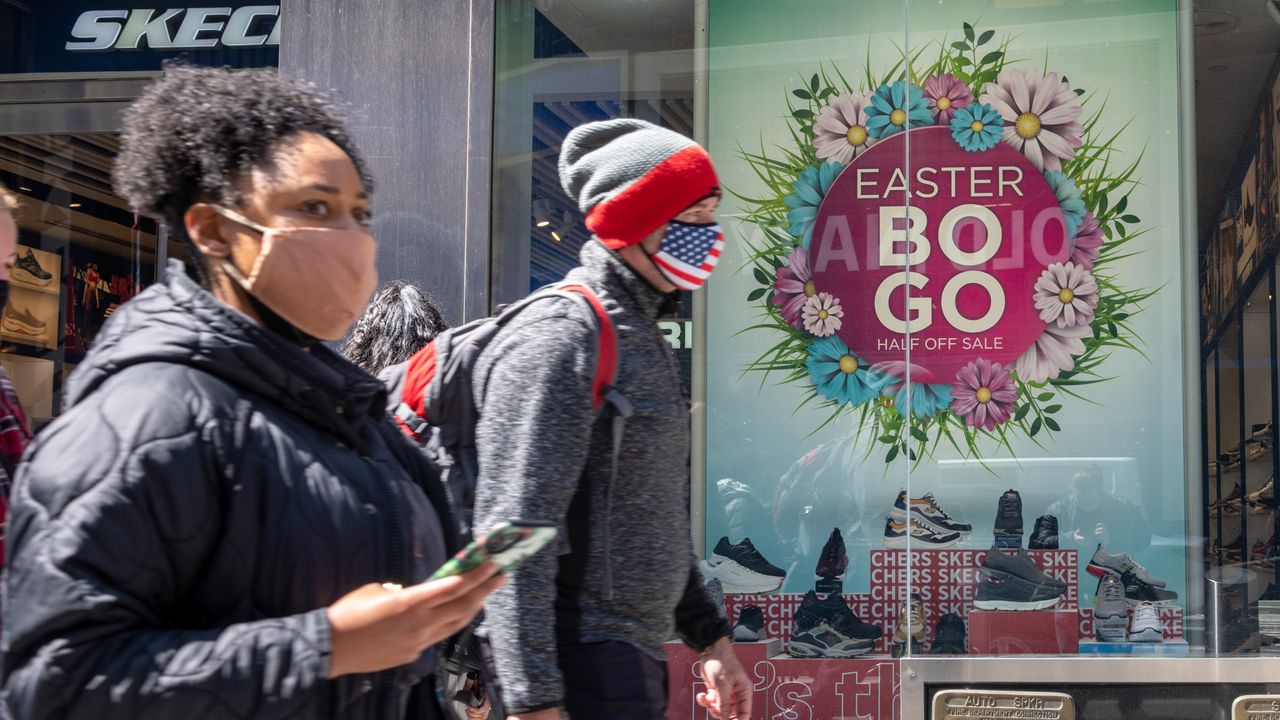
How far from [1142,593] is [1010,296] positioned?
1388 mm

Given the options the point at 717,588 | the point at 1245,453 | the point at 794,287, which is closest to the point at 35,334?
the point at 717,588

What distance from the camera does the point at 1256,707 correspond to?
16.7ft

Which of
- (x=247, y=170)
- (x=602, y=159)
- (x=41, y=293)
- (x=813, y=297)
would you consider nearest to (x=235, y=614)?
(x=247, y=170)

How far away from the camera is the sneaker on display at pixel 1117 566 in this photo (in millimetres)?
5504

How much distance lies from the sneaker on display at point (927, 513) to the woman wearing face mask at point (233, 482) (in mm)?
4177

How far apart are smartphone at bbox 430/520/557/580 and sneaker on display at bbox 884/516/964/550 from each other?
438 centimetres

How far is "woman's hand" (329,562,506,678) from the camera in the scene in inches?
54.8

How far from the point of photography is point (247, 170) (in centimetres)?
163

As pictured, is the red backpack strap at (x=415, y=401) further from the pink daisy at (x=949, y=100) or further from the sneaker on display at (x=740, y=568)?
the pink daisy at (x=949, y=100)

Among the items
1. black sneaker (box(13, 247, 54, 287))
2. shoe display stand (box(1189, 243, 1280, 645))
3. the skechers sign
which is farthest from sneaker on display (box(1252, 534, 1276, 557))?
black sneaker (box(13, 247, 54, 287))

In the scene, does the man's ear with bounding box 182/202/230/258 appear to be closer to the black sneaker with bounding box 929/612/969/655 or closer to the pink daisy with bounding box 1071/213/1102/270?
the black sneaker with bounding box 929/612/969/655

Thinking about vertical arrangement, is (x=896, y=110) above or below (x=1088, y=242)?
above

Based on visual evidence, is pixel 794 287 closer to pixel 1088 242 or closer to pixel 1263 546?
pixel 1088 242

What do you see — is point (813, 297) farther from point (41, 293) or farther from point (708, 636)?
point (41, 293)
